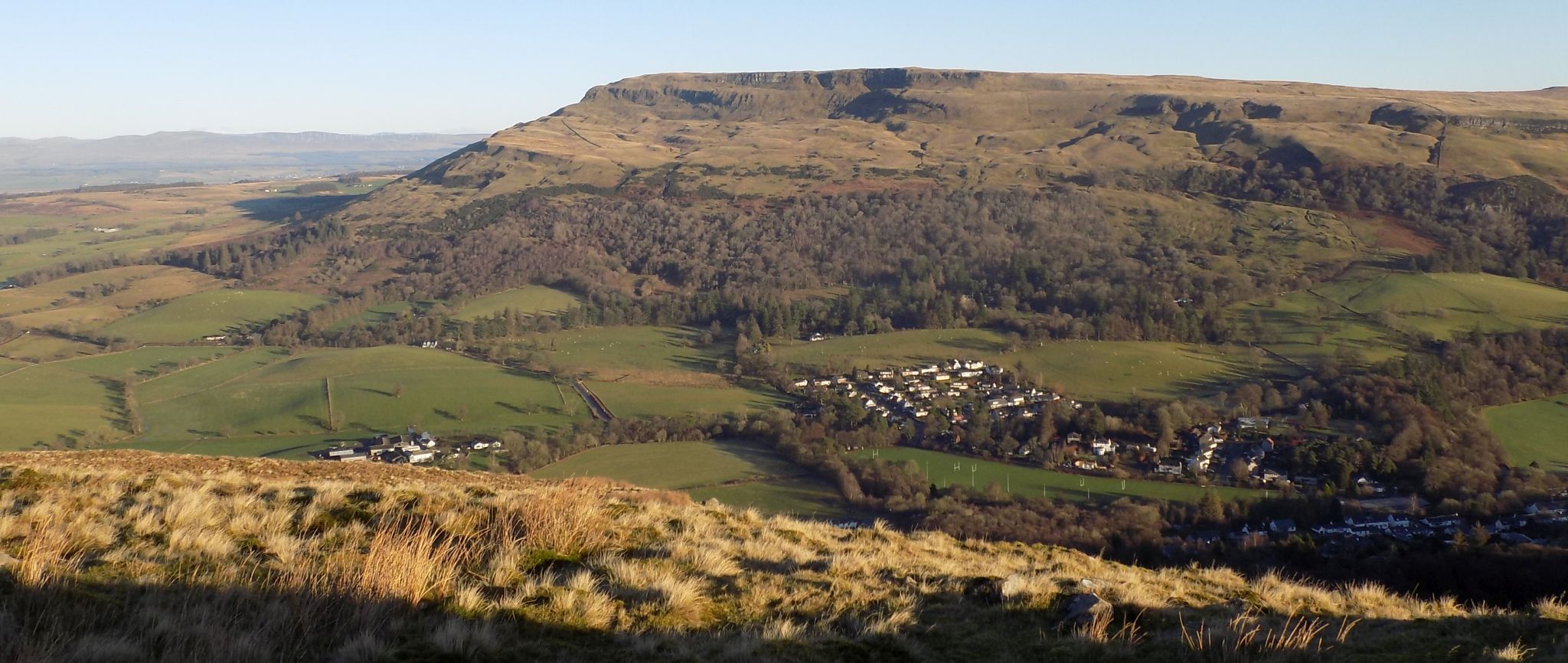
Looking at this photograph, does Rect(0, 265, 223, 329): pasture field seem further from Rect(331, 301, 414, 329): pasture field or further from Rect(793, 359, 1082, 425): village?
Rect(793, 359, 1082, 425): village

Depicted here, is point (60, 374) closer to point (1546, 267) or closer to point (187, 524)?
point (187, 524)

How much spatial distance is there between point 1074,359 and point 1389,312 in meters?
25.4

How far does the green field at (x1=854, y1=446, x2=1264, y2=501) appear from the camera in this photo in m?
39.0

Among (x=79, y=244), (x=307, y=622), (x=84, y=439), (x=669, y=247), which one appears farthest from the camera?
(x=79, y=244)

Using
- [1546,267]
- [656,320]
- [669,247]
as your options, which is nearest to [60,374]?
[656,320]

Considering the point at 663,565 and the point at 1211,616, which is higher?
the point at 663,565

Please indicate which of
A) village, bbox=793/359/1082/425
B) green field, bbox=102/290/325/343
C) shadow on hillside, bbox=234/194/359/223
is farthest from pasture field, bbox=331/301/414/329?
shadow on hillside, bbox=234/194/359/223

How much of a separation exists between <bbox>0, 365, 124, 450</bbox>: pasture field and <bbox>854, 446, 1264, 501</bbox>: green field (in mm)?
43467

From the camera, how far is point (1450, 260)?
79.4 meters

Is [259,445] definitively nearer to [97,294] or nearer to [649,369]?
[649,369]

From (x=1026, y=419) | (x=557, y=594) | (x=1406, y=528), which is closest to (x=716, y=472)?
(x=1026, y=419)

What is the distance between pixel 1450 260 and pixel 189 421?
3887 inches

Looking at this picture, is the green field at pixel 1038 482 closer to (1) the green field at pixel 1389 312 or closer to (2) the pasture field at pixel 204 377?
(1) the green field at pixel 1389 312

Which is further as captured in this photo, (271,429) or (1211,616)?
(271,429)
